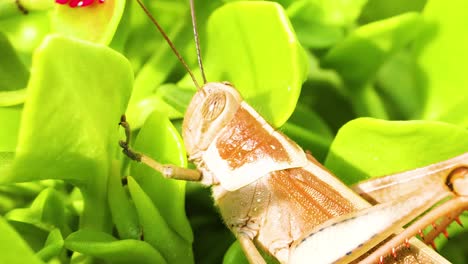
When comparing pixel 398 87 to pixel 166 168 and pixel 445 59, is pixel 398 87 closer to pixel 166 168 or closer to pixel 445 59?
pixel 445 59

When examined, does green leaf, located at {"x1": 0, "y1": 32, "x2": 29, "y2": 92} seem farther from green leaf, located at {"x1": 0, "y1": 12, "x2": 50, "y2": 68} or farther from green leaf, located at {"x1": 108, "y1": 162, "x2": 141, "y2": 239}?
green leaf, located at {"x1": 108, "y1": 162, "x2": 141, "y2": 239}

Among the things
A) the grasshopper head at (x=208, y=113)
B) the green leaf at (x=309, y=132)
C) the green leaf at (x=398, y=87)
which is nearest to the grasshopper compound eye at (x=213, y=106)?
the grasshopper head at (x=208, y=113)

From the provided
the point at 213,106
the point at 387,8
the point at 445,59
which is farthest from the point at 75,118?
the point at 387,8

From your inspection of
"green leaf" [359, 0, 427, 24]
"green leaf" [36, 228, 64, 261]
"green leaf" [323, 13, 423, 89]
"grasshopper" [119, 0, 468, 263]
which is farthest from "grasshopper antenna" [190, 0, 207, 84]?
"green leaf" [359, 0, 427, 24]

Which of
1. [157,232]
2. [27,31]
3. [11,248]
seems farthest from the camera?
[27,31]

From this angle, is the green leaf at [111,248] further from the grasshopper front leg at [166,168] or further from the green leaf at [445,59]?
the green leaf at [445,59]

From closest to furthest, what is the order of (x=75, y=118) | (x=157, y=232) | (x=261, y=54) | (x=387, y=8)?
(x=75, y=118)
(x=157, y=232)
(x=261, y=54)
(x=387, y=8)

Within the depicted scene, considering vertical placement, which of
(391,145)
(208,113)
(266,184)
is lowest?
(266,184)
